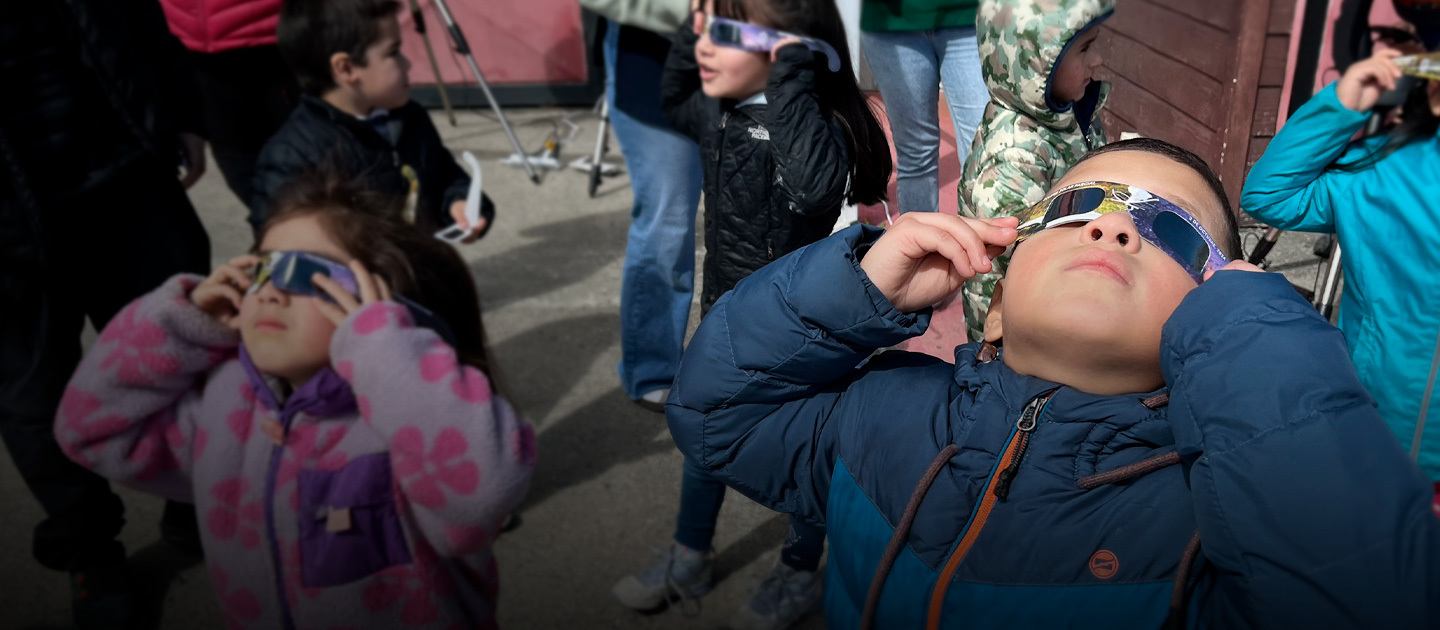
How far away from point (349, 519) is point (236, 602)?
283mm

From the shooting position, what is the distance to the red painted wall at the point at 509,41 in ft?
22.5

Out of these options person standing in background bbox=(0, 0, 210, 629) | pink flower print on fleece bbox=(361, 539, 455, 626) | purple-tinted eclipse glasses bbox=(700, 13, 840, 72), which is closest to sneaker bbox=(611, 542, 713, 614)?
pink flower print on fleece bbox=(361, 539, 455, 626)

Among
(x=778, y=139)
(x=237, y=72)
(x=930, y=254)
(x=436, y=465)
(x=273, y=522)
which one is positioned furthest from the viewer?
(x=237, y=72)

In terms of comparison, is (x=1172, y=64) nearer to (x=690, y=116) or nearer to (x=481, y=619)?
(x=690, y=116)

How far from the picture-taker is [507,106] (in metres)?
7.22

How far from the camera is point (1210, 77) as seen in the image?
4.39 metres

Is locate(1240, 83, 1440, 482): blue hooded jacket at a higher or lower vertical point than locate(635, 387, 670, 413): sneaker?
higher

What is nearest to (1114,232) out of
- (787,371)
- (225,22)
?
(787,371)

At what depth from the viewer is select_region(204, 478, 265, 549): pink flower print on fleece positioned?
66.1 inches

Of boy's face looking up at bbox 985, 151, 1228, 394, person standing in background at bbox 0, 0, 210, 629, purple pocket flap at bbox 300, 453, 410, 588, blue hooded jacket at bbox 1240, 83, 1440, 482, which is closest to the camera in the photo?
boy's face looking up at bbox 985, 151, 1228, 394

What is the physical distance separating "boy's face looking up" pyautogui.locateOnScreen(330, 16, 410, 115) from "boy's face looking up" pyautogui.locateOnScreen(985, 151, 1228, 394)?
2.12m

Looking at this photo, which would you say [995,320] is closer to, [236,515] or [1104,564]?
[1104,564]

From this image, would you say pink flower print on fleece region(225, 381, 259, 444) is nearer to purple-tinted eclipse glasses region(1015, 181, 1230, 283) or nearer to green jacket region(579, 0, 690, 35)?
purple-tinted eclipse glasses region(1015, 181, 1230, 283)

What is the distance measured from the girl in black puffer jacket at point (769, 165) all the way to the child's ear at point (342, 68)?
99cm
